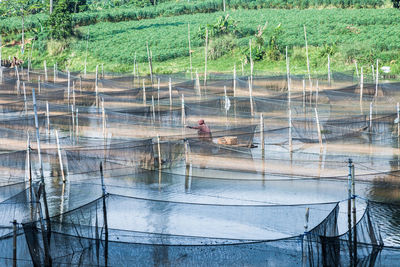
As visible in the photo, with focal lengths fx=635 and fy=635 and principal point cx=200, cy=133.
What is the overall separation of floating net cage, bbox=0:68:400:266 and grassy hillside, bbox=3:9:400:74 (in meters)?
9.62

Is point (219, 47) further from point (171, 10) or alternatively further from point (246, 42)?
point (171, 10)

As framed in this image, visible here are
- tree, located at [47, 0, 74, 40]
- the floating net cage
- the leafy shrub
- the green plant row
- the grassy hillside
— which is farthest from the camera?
the green plant row

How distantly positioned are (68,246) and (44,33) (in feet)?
107

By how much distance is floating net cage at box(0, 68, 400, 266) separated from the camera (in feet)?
23.2

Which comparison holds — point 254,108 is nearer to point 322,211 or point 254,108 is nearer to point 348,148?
point 348,148

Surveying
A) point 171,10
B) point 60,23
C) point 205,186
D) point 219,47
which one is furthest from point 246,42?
point 205,186

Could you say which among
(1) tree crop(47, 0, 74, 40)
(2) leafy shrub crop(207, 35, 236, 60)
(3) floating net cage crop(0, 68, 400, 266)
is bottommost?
(3) floating net cage crop(0, 68, 400, 266)

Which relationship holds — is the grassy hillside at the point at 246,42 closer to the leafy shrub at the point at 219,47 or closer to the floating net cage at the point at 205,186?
the leafy shrub at the point at 219,47

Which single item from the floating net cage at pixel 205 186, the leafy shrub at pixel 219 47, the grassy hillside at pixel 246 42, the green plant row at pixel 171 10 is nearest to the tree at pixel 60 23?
the grassy hillside at pixel 246 42

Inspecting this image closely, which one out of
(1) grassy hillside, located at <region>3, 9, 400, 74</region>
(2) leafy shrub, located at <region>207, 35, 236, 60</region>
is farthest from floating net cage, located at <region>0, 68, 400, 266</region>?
(2) leafy shrub, located at <region>207, 35, 236, 60</region>

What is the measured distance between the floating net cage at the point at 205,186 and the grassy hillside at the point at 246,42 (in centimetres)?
962

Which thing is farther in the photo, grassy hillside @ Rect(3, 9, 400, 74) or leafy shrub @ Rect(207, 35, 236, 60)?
leafy shrub @ Rect(207, 35, 236, 60)

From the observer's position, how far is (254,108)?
61.1 feet

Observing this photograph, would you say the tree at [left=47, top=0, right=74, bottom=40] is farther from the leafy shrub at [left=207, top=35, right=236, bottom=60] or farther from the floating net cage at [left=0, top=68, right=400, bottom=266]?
the floating net cage at [left=0, top=68, right=400, bottom=266]
